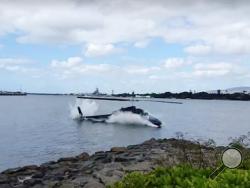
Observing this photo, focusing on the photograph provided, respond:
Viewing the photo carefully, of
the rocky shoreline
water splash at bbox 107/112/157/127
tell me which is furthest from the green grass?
water splash at bbox 107/112/157/127

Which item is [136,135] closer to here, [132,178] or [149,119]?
[149,119]

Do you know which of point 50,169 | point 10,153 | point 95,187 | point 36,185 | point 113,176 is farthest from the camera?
point 10,153

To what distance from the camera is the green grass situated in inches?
232

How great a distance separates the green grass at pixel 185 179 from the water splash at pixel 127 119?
178 feet

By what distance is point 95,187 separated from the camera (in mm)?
13539

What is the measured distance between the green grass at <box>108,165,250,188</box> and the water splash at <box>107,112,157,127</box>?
178 ft

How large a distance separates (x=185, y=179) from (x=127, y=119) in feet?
190

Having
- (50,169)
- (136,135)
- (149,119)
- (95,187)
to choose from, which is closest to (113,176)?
(95,187)

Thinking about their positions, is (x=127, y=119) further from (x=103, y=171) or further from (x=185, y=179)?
(x=185, y=179)

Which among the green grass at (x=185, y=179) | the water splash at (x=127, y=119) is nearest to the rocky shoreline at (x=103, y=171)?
the green grass at (x=185, y=179)

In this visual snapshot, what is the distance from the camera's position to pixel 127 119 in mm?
64250

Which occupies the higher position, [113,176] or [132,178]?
[132,178]

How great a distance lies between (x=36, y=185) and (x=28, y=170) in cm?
470

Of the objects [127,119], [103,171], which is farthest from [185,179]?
[127,119]
